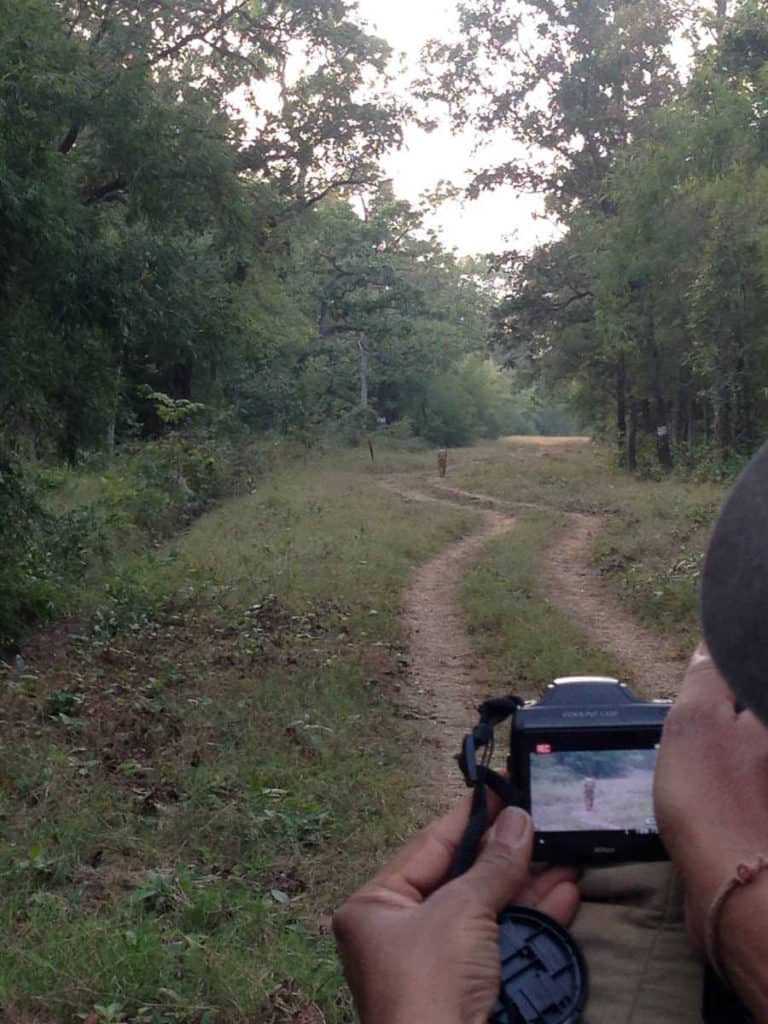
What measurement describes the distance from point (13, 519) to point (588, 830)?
7.98 metres

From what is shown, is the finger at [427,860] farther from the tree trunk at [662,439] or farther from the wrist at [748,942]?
the tree trunk at [662,439]

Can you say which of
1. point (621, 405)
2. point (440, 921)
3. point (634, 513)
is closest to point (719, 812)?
point (440, 921)

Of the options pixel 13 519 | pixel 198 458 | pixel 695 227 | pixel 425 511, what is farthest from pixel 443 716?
pixel 695 227

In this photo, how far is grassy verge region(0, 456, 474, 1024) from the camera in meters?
3.69

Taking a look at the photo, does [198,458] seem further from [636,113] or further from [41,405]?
[636,113]

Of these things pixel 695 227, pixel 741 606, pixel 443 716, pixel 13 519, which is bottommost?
pixel 443 716

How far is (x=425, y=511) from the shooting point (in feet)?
66.0

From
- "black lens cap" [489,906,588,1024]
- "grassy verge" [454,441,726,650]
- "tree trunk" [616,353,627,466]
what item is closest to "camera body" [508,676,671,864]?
"black lens cap" [489,906,588,1024]

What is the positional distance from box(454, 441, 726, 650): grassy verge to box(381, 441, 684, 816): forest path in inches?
11.6

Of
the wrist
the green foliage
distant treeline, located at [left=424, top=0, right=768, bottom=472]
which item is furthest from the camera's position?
the green foliage

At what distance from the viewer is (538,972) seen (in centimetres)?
113

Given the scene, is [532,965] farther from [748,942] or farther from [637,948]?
[748,942]

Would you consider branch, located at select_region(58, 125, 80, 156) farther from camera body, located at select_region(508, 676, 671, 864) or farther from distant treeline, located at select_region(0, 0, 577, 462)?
camera body, located at select_region(508, 676, 671, 864)

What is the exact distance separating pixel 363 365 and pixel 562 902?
39454 mm
